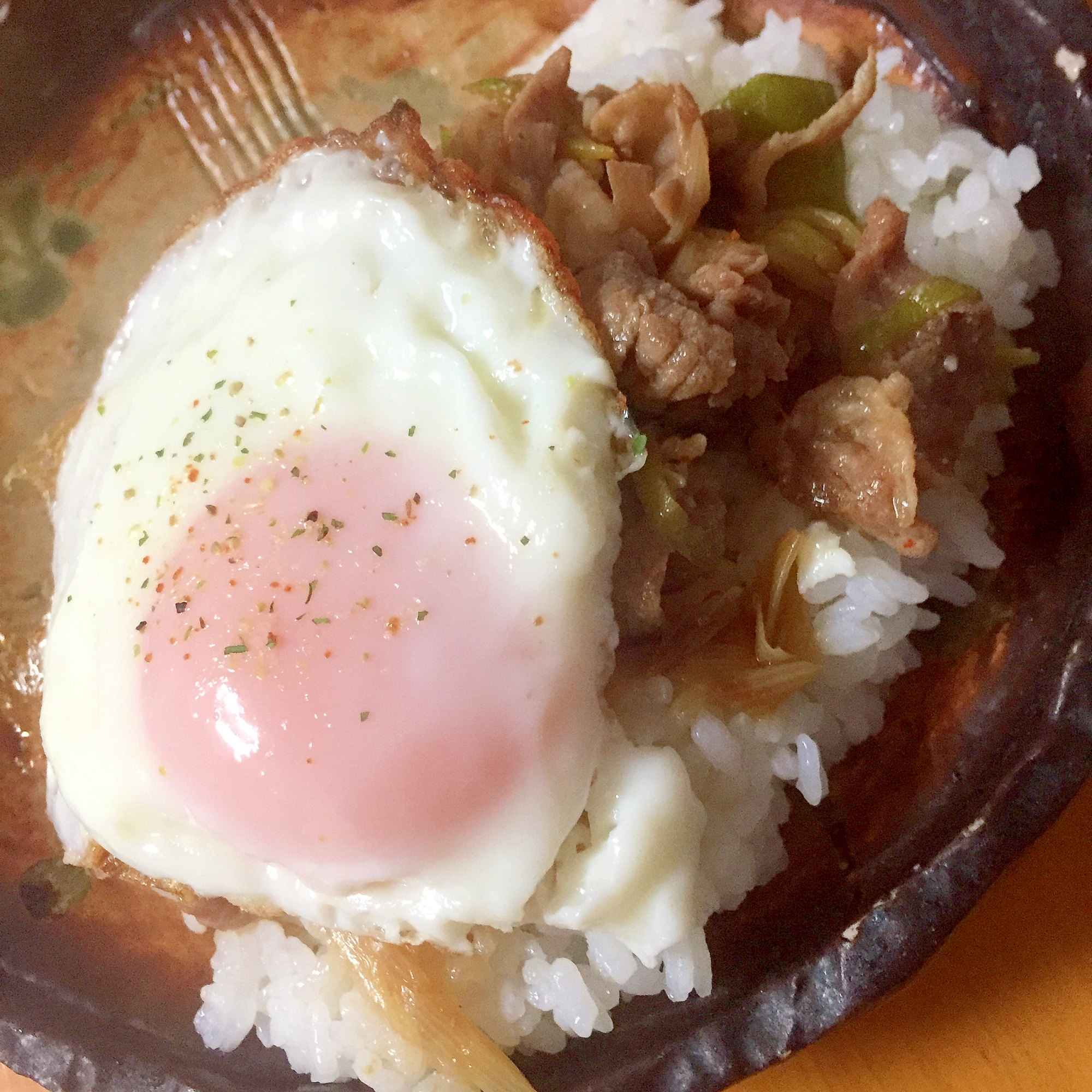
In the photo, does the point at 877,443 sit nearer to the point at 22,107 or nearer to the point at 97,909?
the point at 97,909

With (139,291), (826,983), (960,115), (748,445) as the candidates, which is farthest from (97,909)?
(960,115)

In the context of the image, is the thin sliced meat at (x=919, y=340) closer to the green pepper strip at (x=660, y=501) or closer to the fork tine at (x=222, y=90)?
the green pepper strip at (x=660, y=501)

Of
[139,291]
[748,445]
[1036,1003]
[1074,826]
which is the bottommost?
[1036,1003]

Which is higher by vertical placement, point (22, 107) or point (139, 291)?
point (22, 107)

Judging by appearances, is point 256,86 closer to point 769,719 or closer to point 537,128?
point 537,128

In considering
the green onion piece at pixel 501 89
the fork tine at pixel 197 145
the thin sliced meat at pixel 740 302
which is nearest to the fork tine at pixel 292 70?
the fork tine at pixel 197 145

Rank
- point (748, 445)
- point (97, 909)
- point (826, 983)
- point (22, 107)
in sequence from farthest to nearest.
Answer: point (22, 107) < point (97, 909) < point (748, 445) < point (826, 983)
